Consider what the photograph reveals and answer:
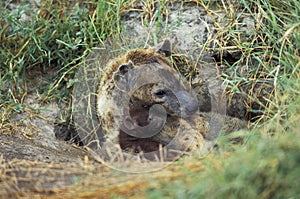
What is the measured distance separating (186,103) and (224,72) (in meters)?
0.57

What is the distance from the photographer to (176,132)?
420 centimetres

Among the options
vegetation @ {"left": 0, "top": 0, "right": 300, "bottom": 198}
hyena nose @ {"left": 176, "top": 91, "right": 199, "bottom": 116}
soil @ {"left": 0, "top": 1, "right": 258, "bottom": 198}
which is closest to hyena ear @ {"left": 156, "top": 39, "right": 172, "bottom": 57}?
soil @ {"left": 0, "top": 1, "right": 258, "bottom": 198}

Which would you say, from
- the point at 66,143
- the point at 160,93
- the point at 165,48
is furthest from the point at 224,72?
the point at 66,143

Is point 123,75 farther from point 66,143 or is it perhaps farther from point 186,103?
point 66,143

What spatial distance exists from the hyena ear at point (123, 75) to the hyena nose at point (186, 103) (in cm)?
38

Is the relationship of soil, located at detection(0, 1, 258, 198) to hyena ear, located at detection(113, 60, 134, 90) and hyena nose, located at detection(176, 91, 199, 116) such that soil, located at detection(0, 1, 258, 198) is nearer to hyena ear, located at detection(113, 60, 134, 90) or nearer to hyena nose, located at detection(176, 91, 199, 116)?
hyena nose, located at detection(176, 91, 199, 116)

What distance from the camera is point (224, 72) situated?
4.72 meters

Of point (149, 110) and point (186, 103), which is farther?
point (186, 103)

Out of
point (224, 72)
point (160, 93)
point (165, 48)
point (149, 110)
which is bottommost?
point (149, 110)

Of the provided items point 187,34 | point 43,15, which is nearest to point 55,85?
point 43,15

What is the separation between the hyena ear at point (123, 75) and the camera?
4.29 m

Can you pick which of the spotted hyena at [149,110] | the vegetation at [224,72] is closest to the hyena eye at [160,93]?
the spotted hyena at [149,110]

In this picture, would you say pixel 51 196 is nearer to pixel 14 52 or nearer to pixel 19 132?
pixel 19 132

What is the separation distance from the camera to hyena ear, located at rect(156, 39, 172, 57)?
4.67 m
